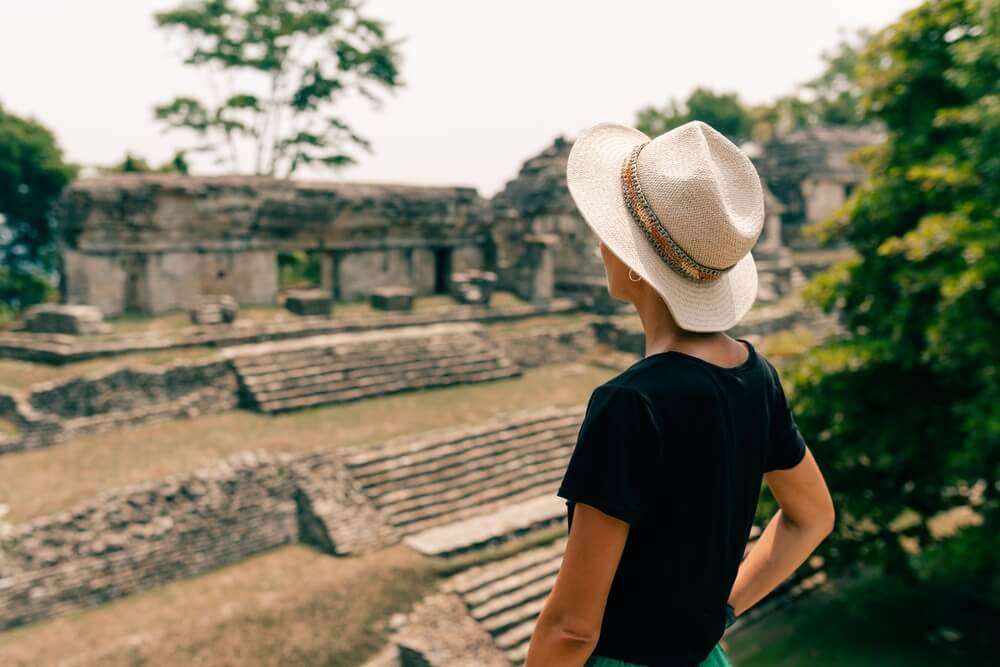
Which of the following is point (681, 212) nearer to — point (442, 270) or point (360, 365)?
point (360, 365)

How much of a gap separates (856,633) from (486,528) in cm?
455

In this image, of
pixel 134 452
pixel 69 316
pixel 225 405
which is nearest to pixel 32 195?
pixel 69 316

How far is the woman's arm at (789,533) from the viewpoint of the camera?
198 centimetres

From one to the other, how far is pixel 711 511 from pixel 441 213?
20722mm

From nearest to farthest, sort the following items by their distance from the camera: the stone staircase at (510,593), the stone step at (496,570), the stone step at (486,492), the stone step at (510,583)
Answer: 1. the stone staircase at (510,593)
2. the stone step at (510,583)
3. the stone step at (496,570)
4. the stone step at (486,492)

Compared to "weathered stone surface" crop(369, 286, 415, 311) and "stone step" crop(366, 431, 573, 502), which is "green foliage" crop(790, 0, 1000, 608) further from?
"weathered stone surface" crop(369, 286, 415, 311)

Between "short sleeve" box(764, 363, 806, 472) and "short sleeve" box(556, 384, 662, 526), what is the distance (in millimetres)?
510

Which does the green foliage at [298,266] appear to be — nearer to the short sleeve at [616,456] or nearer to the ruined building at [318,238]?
the ruined building at [318,238]

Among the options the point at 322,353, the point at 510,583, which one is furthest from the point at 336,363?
the point at 510,583

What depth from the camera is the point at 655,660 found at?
1657 millimetres

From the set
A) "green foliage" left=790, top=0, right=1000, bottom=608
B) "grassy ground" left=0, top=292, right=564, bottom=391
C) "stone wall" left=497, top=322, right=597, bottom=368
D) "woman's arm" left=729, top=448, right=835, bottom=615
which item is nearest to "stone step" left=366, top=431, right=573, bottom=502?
"stone wall" left=497, top=322, right=597, bottom=368

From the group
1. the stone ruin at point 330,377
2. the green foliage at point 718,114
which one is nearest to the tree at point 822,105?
the green foliage at point 718,114

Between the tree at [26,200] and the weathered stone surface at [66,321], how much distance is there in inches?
402

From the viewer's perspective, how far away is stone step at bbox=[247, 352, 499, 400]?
47.2 feet
